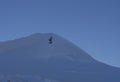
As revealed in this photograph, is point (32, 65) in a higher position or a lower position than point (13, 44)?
lower

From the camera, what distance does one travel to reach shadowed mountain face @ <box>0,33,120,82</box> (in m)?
67.1

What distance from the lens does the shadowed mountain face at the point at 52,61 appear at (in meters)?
67.1

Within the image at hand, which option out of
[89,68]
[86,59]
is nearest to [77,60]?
[86,59]

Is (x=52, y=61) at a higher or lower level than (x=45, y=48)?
lower

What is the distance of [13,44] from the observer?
92.1m

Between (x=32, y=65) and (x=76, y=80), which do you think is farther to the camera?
(x=32, y=65)

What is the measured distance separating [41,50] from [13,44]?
7.11m

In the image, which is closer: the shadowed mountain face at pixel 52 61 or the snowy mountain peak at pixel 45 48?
the shadowed mountain face at pixel 52 61

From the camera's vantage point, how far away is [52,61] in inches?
3147

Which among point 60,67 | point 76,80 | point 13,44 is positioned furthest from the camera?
point 13,44

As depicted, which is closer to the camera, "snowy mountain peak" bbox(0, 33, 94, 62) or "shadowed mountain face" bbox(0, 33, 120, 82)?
"shadowed mountain face" bbox(0, 33, 120, 82)

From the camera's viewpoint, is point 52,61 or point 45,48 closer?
point 52,61

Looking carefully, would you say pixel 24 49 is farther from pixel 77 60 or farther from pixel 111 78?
pixel 111 78

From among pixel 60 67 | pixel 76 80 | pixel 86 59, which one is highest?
pixel 86 59
